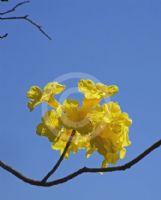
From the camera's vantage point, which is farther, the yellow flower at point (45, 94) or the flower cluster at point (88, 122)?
the yellow flower at point (45, 94)

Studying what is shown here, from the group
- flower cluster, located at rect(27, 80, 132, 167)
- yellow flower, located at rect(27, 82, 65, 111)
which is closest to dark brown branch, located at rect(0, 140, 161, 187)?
flower cluster, located at rect(27, 80, 132, 167)

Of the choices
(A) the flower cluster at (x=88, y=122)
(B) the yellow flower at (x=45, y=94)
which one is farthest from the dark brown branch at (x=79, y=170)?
(B) the yellow flower at (x=45, y=94)

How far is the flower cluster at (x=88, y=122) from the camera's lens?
335cm

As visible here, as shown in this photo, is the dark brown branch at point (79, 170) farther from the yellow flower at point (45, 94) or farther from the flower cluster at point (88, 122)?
the yellow flower at point (45, 94)

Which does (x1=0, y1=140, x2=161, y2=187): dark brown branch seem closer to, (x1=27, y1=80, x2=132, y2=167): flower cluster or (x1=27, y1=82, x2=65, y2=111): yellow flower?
(x1=27, y1=80, x2=132, y2=167): flower cluster

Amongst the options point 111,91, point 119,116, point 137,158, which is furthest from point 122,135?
point 137,158

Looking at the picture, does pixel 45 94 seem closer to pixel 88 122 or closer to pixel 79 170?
pixel 88 122

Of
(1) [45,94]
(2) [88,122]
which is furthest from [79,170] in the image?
(1) [45,94]

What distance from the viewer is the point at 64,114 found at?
3.50 m

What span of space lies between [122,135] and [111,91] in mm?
381

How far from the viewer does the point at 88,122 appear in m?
3.32

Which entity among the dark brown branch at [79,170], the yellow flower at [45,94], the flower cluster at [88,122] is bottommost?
the dark brown branch at [79,170]

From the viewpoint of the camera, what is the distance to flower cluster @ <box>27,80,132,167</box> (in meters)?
3.35

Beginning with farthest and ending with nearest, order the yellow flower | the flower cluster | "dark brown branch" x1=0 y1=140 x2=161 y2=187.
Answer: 1. the yellow flower
2. the flower cluster
3. "dark brown branch" x1=0 y1=140 x2=161 y2=187
